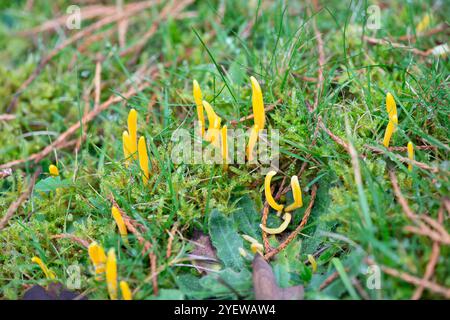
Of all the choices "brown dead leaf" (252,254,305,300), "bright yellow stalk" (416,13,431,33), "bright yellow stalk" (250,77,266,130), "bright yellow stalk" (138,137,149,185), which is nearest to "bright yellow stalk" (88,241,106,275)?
"bright yellow stalk" (138,137,149,185)

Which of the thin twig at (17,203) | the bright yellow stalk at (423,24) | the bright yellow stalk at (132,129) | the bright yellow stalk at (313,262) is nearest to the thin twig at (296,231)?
the bright yellow stalk at (313,262)

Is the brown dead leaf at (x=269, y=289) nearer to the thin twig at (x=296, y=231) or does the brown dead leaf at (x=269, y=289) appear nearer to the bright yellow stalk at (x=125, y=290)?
the thin twig at (x=296, y=231)

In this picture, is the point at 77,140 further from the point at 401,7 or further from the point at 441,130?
the point at 401,7

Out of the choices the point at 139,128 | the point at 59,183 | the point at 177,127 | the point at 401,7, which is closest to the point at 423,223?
the point at 177,127

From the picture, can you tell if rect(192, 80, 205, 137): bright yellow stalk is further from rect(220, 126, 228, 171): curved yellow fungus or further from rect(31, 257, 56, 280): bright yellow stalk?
rect(31, 257, 56, 280): bright yellow stalk

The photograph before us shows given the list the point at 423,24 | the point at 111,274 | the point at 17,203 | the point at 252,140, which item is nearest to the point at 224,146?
the point at 252,140

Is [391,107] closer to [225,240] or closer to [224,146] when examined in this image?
[224,146]
